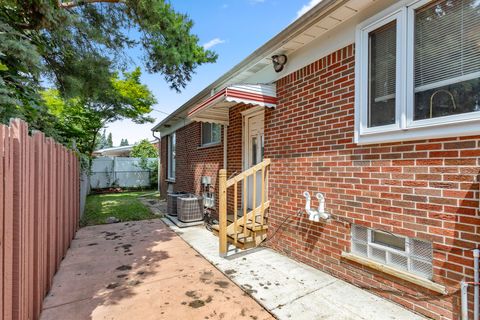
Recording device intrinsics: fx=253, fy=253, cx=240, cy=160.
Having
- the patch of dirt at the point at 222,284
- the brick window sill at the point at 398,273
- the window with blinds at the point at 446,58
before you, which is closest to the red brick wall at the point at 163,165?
the patch of dirt at the point at 222,284

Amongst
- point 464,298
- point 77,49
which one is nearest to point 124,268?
point 464,298

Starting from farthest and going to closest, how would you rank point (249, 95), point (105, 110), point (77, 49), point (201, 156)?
point (105, 110) < point (201, 156) < point (77, 49) < point (249, 95)

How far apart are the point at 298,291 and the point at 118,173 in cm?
1523

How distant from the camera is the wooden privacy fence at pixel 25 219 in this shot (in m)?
1.77

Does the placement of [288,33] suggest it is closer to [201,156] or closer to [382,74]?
[382,74]

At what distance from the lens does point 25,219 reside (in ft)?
7.09

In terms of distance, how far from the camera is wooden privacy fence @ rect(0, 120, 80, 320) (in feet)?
5.80

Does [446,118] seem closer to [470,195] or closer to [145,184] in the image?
[470,195]

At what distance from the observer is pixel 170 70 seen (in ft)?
24.8

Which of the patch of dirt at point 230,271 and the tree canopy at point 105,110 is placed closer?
the patch of dirt at point 230,271

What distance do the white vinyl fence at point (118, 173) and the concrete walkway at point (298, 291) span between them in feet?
43.4

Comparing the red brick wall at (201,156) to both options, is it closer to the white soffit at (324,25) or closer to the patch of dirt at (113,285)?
the white soffit at (324,25)

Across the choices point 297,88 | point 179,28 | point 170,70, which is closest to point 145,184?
point 170,70

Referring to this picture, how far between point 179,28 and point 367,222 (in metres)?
6.49
